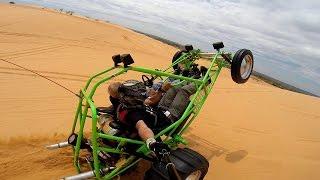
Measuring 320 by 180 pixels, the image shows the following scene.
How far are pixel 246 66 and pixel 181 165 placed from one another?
3.30 meters

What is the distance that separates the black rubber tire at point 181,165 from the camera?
4180 millimetres

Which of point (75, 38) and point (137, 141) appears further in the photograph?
point (75, 38)

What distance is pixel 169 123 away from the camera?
5.09 meters

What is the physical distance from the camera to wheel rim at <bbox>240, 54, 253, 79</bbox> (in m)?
6.80

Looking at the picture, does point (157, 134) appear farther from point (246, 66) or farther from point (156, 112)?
point (246, 66)

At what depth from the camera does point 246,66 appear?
6.94 meters

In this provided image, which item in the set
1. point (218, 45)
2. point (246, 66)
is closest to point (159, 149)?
point (218, 45)

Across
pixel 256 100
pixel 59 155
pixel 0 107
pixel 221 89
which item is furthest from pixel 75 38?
pixel 59 155

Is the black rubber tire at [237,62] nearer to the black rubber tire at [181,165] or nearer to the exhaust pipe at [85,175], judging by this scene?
the black rubber tire at [181,165]

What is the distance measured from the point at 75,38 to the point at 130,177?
18408 mm

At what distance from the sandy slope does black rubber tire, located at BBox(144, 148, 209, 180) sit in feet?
4.92

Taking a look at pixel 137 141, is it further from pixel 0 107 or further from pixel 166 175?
pixel 0 107

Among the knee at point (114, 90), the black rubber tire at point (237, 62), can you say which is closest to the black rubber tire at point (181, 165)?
the knee at point (114, 90)

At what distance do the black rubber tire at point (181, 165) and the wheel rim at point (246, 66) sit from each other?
9.00ft
